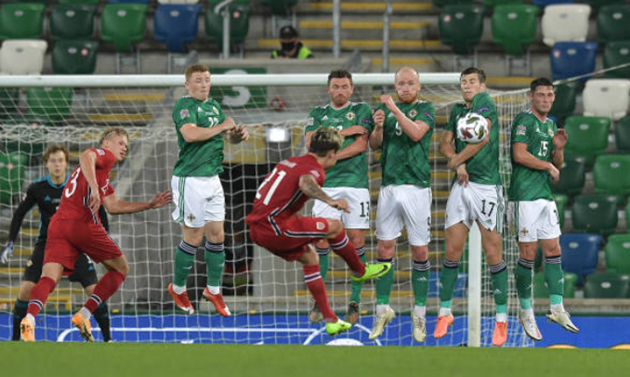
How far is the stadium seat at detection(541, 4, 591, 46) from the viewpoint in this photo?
14.8 meters

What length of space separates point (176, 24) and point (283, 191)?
311 inches

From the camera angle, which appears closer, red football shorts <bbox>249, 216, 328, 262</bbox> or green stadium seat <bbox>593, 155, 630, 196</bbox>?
red football shorts <bbox>249, 216, 328, 262</bbox>

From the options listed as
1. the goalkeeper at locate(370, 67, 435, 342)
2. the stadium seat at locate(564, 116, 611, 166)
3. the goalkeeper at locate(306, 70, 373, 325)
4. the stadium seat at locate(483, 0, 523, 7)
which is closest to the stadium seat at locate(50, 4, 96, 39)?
the stadium seat at locate(483, 0, 523, 7)

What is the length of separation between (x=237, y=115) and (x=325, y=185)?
432 cm

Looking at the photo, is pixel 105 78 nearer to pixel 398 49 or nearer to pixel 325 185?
pixel 325 185

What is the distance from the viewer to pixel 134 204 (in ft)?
27.9

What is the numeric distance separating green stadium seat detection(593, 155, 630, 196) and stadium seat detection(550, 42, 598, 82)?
1.54m

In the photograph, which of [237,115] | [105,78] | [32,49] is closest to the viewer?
[105,78]

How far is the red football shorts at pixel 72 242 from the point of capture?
8508mm

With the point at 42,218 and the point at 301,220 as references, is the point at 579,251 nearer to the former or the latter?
the point at 301,220

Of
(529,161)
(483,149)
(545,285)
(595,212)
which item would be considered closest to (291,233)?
(483,149)

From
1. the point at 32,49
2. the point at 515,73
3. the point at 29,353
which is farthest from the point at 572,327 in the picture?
the point at 32,49

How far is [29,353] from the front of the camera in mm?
Answer: 6742

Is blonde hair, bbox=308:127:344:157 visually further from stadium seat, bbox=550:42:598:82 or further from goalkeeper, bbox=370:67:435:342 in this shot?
stadium seat, bbox=550:42:598:82
